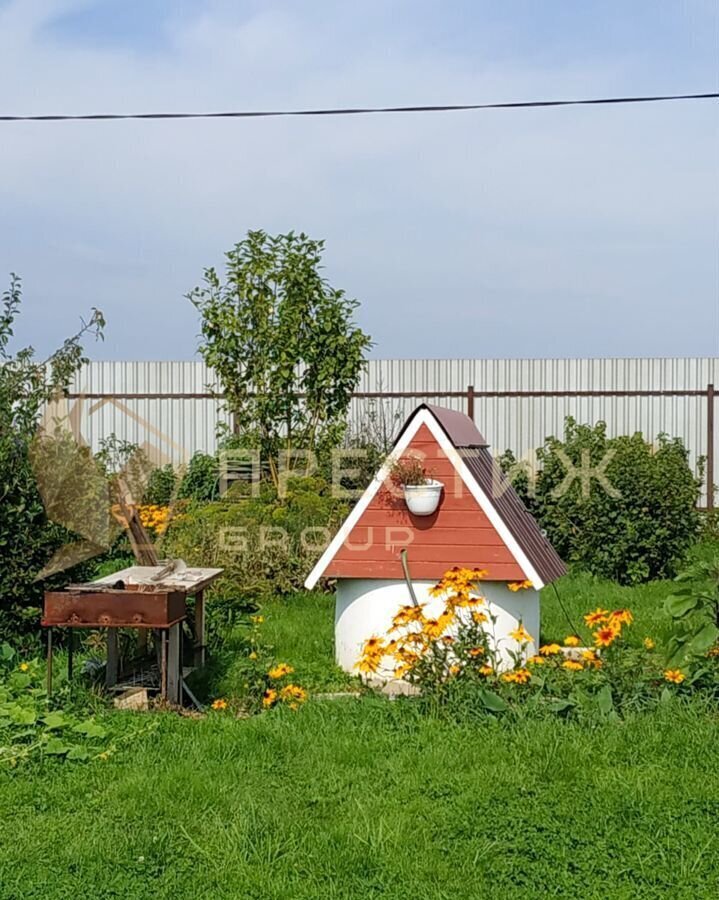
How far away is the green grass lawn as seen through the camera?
389cm

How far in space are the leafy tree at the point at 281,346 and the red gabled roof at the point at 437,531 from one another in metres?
4.64

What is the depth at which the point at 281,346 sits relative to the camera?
11.9 metres

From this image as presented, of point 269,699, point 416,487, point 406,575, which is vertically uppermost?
point 416,487

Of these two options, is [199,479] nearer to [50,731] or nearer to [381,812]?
[50,731]

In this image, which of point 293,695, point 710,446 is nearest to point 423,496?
point 293,695

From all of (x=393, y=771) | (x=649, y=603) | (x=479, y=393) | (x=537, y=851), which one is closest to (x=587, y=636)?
(x=649, y=603)

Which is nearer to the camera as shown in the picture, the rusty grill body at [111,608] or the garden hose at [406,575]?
the rusty grill body at [111,608]

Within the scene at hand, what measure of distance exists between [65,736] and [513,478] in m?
7.72

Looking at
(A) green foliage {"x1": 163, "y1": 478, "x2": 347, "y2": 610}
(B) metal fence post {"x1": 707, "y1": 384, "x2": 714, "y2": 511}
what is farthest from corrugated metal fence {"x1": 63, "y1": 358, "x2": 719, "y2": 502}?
(A) green foliage {"x1": 163, "y1": 478, "x2": 347, "y2": 610}

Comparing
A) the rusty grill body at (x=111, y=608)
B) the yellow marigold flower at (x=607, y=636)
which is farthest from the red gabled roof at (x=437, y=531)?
the rusty grill body at (x=111, y=608)

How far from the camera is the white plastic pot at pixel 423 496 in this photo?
7.14m

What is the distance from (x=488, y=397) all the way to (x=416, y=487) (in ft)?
32.0

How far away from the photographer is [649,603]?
9.90 meters

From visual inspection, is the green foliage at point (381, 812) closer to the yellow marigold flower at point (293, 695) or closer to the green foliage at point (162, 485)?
the yellow marigold flower at point (293, 695)
